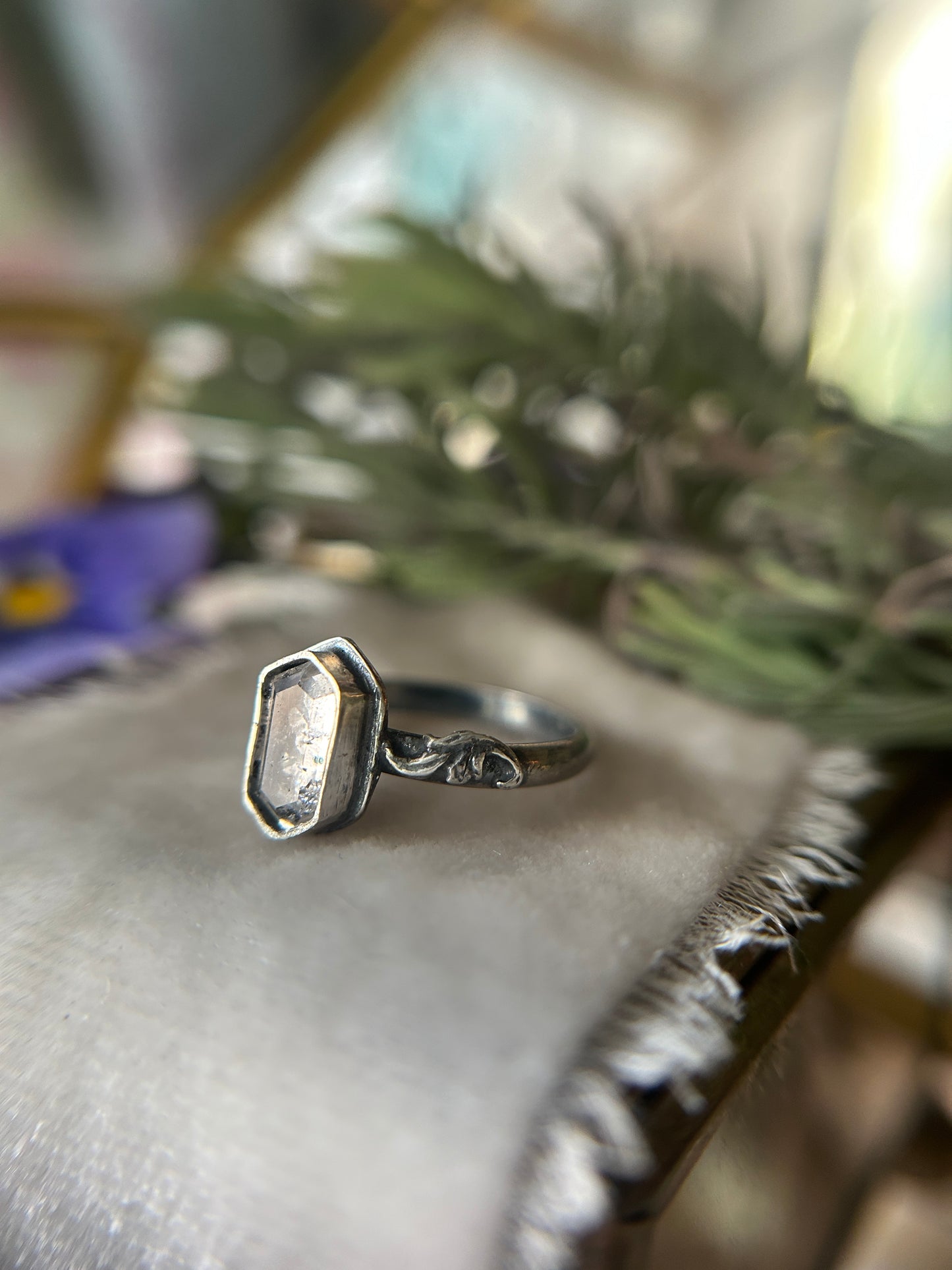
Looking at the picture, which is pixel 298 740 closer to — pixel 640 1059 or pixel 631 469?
pixel 640 1059

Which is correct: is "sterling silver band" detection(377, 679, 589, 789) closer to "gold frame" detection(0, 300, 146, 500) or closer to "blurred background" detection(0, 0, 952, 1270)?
"blurred background" detection(0, 0, 952, 1270)

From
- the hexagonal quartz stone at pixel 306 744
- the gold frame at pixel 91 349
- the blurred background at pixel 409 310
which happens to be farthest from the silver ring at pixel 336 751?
the gold frame at pixel 91 349

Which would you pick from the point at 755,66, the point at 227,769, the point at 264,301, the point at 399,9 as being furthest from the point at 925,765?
the point at 755,66

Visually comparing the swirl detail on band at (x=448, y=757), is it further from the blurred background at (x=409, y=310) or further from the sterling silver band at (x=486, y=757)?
the blurred background at (x=409, y=310)

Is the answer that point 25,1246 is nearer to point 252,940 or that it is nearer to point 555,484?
point 252,940

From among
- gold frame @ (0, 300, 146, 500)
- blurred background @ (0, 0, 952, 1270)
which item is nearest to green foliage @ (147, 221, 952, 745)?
blurred background @ (0, 0, 952, 1270)

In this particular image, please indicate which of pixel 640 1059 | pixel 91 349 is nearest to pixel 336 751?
pixel 640 1059
